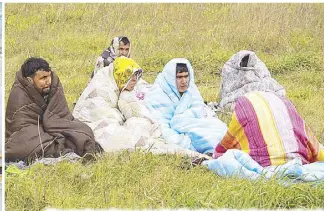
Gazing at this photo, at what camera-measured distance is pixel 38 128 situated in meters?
4.26

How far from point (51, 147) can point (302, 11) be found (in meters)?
5.58

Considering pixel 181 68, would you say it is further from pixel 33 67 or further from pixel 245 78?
pixel 33 67

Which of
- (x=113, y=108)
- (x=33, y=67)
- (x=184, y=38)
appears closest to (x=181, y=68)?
(x=113, y=108)

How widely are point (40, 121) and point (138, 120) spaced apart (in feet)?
2.44

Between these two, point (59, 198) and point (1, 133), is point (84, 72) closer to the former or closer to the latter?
point (1, 133)

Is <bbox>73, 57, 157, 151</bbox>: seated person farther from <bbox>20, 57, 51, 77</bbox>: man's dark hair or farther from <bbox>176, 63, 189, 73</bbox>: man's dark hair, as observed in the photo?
<bbox>20, 57, 51, 77</bbox>: man's dark hair

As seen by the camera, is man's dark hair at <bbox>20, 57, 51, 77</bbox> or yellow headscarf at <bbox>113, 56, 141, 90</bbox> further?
yellow headscarf at <bbox>113, 56, 141, 90</bbox>

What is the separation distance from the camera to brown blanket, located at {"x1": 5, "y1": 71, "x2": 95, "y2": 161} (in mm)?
4172

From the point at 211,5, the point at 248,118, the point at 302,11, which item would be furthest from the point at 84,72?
the point at 248,118

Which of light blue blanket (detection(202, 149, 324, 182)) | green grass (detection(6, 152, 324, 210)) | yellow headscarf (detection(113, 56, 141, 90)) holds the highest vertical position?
yellow headscarf (detection(113, 56, 141, 90))

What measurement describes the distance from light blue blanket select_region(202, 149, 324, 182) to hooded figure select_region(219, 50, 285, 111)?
1.94 m

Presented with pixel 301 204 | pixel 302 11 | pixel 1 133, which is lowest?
pixel 301 204

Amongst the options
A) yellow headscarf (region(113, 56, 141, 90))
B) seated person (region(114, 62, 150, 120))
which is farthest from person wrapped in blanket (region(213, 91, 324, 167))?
yellow headscarf (region(113, 56, 141, 90))

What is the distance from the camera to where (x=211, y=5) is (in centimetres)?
916
